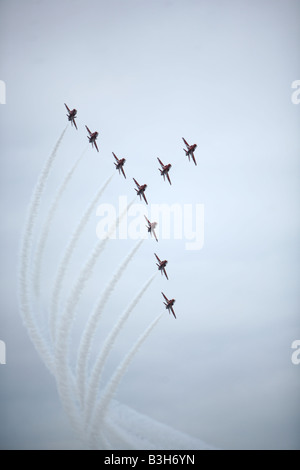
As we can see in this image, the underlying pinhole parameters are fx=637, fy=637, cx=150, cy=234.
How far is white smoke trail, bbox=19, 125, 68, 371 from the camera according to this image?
45.2 m

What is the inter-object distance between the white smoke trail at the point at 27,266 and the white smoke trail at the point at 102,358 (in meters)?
3.19

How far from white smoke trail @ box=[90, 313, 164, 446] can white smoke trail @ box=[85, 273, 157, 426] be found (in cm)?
62

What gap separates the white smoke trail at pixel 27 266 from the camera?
45156 mm

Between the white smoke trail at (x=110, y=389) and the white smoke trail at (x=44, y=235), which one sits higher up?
the white smoke trail at (x=44, y=235)

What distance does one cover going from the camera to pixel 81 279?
4506 centimetres

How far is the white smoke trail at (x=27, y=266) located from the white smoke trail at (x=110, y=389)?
4.34 meters

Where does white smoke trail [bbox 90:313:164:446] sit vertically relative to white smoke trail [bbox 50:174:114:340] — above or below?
below

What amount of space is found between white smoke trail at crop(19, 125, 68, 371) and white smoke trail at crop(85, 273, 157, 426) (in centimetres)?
319

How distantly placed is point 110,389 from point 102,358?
7.68 feet

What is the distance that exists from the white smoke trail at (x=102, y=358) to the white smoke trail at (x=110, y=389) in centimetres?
62

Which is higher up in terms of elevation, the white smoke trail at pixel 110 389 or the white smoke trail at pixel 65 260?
the white smoke trail at pixel 65 260

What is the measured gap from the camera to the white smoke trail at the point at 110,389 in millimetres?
44438

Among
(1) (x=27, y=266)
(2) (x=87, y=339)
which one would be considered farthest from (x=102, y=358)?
(1) (x=27, y=266)
